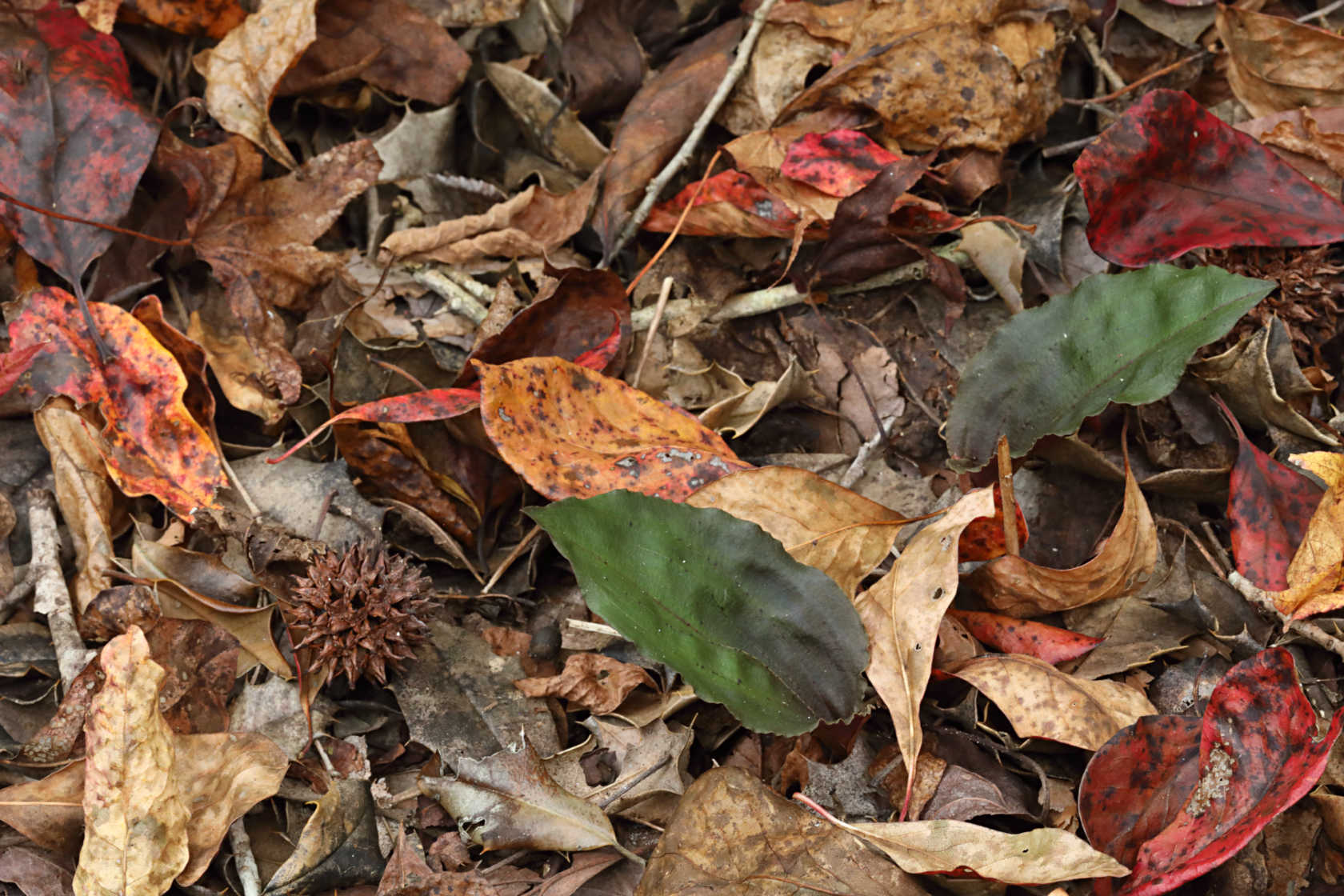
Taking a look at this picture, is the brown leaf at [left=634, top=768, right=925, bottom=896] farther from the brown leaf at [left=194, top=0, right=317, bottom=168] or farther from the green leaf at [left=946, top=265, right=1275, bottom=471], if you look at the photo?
the brown leaf at [left=194, top=0, right=317, bottom=168]

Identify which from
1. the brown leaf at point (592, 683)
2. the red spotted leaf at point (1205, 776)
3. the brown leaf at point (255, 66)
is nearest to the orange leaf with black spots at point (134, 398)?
the brown leaf at point (255, 66)

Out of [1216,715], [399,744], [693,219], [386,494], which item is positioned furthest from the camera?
[693,219]

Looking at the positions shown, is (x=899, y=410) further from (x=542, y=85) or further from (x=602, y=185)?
(x=542, y=85)

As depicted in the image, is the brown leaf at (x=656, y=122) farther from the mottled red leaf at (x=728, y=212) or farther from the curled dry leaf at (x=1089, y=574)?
the curled dry leaf at (x=1089, y=574)

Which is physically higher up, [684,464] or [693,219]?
[693,219]

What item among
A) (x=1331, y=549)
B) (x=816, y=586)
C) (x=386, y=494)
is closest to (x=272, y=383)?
(x=386, y=494)

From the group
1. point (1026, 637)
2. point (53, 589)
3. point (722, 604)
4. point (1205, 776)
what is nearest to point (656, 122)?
point (722, 604)

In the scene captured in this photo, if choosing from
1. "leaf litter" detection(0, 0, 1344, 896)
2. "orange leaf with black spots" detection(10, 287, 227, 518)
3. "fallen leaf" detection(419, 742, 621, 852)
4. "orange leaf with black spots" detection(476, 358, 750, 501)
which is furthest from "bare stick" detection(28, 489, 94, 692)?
"orange leaf with black spots" detection(476, 358, 750, 501)
